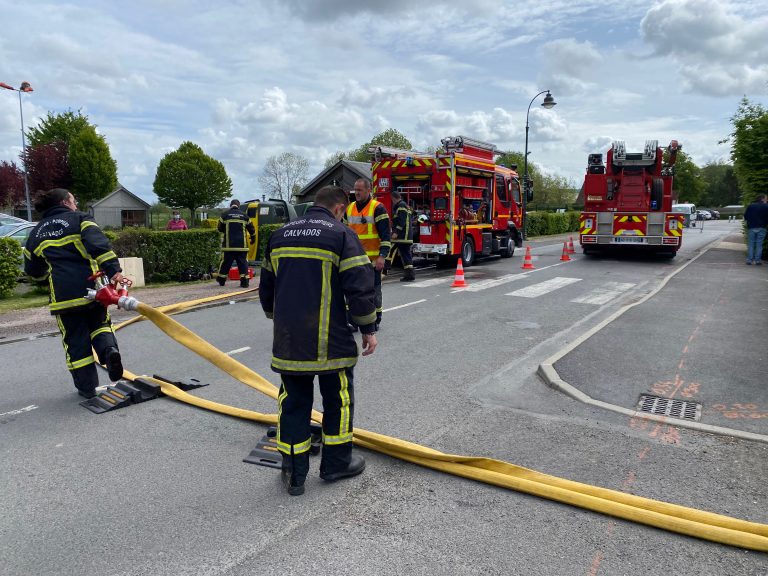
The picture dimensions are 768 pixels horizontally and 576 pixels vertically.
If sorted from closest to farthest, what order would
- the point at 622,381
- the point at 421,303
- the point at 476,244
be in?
1. the point at 622,381
2. the point at 421,303
3. the point at 476,244

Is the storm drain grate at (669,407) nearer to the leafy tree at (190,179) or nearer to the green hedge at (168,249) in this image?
the green hedge at (168,249)

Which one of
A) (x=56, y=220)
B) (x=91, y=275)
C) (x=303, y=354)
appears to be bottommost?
(x=303, y=354)

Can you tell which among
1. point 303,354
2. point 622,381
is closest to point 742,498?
point 622,381

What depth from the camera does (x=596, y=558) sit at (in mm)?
2852

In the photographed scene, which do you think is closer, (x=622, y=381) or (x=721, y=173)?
(x=622, y=381)

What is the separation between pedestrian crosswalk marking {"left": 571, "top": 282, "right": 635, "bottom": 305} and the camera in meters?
10.7

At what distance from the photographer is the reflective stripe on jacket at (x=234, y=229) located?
11883 millimetres

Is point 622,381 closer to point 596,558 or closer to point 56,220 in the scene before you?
point 596,558

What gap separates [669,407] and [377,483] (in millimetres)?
2824

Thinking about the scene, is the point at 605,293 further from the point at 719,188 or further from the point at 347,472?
the point at 719,188

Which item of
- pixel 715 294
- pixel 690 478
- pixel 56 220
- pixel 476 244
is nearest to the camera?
pixel 690 478

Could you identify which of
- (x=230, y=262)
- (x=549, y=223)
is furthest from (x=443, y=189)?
(x=549, y=223)

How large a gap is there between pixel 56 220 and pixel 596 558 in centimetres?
478

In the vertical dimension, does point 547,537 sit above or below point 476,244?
below
